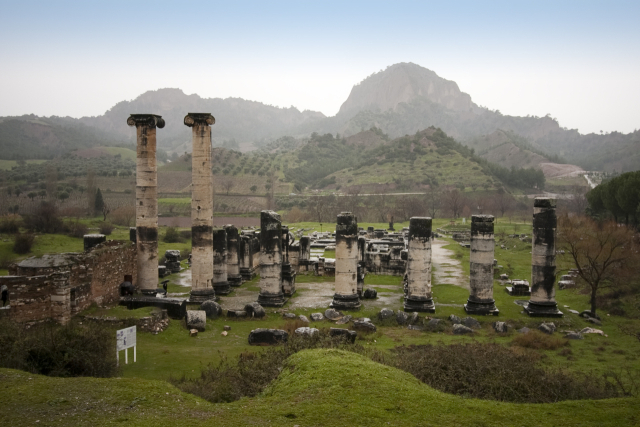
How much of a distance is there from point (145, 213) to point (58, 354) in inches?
469

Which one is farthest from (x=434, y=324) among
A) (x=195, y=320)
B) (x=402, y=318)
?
(x=195, y=320)

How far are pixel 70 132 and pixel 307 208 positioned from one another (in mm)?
123842

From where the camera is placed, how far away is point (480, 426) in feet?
30.1

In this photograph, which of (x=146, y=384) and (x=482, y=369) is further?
(x=482, y=369)

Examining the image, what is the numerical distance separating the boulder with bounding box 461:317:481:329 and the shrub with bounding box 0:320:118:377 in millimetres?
14139

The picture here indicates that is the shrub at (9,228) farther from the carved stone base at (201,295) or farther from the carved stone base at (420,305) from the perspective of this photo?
the carved stone base at (420,305)

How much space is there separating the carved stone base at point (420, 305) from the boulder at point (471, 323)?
1.82 m

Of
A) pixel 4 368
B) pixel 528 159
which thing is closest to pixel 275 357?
pixel 4 368

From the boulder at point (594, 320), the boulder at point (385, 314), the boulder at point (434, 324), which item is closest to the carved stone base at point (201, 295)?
the boulder at point (385, 314)

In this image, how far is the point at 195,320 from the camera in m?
20.0

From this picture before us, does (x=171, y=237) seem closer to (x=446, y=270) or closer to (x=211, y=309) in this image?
(x=446, y=270)

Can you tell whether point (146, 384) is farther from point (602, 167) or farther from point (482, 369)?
point (602, 167)

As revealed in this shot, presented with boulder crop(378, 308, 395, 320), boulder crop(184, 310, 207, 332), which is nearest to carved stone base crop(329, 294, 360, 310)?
boulder crop(378, 308, 395, 320)

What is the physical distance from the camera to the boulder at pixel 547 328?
20.6 metres
